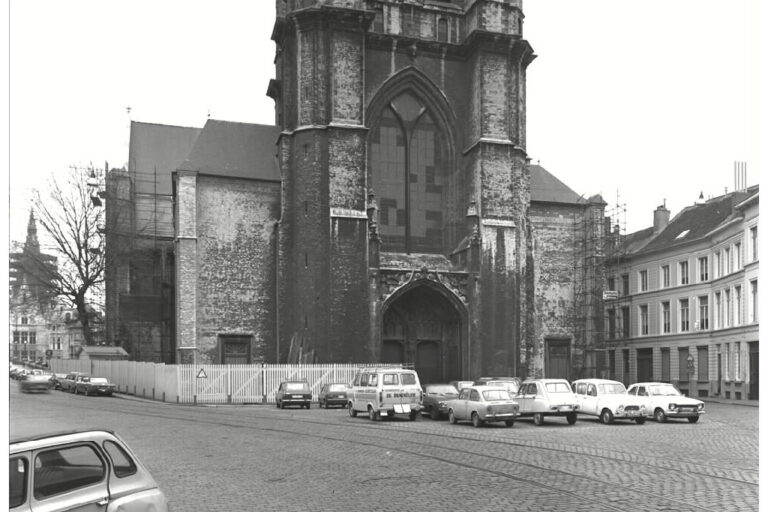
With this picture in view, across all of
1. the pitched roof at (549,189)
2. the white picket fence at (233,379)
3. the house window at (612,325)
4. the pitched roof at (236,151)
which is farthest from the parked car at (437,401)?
the house window at (612,325)

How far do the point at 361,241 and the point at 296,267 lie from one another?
3427 millimetres

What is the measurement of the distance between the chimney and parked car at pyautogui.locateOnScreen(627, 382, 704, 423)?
102ft

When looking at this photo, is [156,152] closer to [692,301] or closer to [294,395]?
[294,395]

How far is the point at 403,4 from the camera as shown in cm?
4106

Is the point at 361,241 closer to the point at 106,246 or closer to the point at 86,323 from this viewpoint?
the point at 106,246

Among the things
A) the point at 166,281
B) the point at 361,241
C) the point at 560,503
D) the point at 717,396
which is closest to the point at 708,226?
the point at 717,396

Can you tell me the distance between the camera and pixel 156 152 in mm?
58312

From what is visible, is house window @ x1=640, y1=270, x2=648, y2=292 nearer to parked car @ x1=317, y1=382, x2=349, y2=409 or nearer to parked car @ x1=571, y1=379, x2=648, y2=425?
parked car @ x1=317, y1=382, x2=349, y2=409

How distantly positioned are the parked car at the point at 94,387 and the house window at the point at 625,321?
32.8 meters

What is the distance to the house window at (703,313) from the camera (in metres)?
44.2

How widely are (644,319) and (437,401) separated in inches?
1182

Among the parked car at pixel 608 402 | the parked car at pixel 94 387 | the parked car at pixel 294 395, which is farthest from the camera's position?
the parked car at pixel 94 387

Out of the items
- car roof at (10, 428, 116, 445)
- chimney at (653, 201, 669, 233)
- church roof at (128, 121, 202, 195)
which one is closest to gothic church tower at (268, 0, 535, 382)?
chimney at (653, 201, 669, 233)

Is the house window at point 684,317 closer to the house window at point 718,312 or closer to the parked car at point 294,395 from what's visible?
the house window at point 718,312
